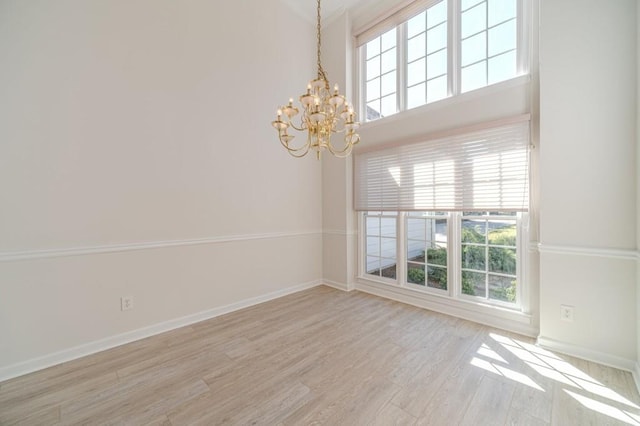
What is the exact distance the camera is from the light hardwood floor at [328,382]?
66.0 inches

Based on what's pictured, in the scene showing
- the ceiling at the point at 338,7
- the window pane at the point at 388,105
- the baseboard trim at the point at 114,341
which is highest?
the ceiling at the point at 338,7

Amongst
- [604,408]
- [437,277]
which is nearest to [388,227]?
[437,277]

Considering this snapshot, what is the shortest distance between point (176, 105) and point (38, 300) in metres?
2.18

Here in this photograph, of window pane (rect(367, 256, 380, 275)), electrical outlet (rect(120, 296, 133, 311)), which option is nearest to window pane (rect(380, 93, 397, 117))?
window pane (rect(367, 256, 380, 275))

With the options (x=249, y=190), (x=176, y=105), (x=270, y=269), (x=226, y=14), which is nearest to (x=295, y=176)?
(x=249, y=190)

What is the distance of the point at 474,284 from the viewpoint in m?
3.07

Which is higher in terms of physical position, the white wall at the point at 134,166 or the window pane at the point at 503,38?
the window pane at the point at 503,38

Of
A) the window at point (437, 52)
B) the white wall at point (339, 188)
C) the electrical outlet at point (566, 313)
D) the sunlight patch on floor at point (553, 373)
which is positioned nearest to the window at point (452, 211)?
the white wall at point (339, 188)

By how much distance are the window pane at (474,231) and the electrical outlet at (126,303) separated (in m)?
3.67

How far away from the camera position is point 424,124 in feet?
11.0

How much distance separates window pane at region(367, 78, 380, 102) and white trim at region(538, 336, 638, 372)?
139 inches

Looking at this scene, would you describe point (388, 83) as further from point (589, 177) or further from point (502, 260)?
point (502, 260)

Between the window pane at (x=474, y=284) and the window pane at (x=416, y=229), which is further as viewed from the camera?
the window pane at (x=416, y=229)

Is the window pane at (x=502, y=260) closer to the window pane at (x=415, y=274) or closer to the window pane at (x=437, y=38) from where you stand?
the window pane at (x=415, y=274)
